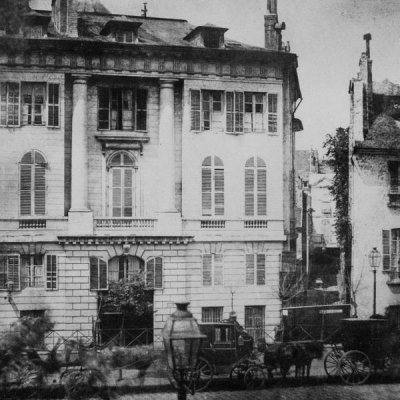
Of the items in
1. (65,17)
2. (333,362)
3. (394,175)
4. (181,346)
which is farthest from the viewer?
(333,362)

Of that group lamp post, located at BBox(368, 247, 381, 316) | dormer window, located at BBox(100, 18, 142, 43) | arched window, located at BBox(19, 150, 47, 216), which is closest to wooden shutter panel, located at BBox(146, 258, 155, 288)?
arched window, located at BBox(19, 150, 47, 216)

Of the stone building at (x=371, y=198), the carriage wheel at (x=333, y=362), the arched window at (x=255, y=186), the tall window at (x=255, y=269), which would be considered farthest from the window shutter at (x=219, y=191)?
the carriage wheel at (x=333, y=362)

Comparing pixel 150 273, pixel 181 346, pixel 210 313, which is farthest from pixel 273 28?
pixel 181 346

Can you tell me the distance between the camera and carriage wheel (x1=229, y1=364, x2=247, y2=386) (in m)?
9.99

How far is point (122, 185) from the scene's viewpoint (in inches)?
377

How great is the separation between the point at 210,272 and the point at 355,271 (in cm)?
195

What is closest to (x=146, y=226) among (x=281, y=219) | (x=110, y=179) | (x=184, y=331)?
(x=110, y=179)

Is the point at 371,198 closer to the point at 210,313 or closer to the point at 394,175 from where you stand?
the point at 394,175

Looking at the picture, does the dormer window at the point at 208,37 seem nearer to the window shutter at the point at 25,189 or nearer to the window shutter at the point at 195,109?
the window shutter at the point at 195,109

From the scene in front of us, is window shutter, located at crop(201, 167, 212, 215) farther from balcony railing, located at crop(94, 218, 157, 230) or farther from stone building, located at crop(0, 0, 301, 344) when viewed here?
balcony railing, located at crop(94, 218, 157, 230)

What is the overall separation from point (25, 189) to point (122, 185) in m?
1.15

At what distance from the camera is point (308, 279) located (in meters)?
10.3

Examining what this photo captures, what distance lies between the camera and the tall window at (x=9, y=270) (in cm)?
916

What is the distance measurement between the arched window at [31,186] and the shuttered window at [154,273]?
1.41m
